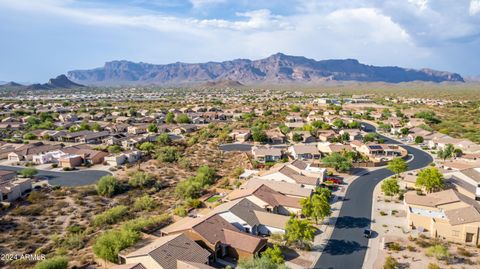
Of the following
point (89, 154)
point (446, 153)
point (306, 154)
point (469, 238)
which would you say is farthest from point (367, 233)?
point (89, 154)

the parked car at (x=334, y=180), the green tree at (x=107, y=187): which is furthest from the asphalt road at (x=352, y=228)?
the green tree at (x=107, y=187)

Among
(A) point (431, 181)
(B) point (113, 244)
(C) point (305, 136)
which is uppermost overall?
(C) point (305, 136)

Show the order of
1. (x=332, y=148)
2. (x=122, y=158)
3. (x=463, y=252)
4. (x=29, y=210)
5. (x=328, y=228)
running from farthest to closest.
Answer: (x=332, y=148), (x=122, y=158), (x=29, y=210), (x=328, y=228), (x=463, y=252)

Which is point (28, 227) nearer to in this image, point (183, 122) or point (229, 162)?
point (229, 162)

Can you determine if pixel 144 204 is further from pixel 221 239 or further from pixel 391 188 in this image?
pixel 391 188

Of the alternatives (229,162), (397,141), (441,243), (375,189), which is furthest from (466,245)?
(397,141)

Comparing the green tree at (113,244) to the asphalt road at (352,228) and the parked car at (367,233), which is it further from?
the parked car at (367,233)
